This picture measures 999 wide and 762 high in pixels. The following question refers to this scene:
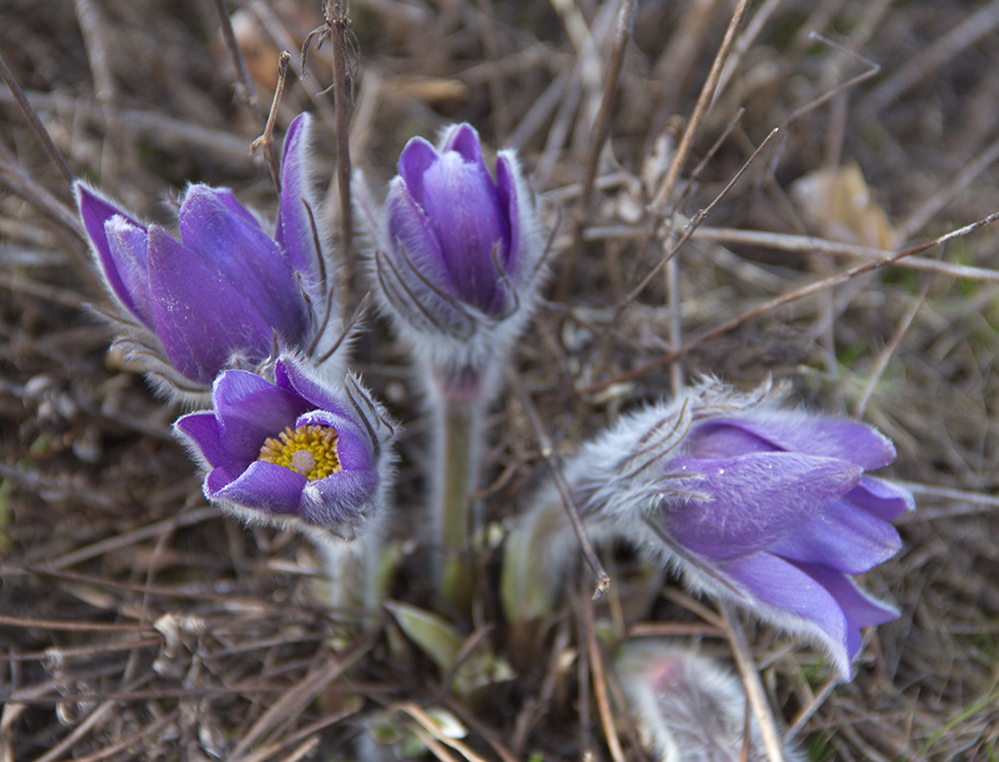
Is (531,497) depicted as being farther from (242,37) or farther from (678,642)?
(242,37)

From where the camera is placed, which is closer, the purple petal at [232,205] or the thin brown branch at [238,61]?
the purple petal at [232,205]

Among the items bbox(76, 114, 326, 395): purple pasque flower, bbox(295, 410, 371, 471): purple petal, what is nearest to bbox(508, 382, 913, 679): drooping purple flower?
bbox(295, 410, 371, 471): purple petal

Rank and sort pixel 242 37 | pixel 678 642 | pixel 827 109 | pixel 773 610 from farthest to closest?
pixel 827 109
pixel 242 37
pixel 678 642
pixel 773 610

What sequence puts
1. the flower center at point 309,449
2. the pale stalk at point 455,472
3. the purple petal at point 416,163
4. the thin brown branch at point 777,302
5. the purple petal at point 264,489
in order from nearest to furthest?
the purple petal at point 264,489
the flower center at point 309,449
the purple petal at point 416,163
the thin brown branch at point 777,302
the pale stalk at point 455,472

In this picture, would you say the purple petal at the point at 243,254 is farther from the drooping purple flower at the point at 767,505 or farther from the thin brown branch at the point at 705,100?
the thin brown branch at the point at 705,100

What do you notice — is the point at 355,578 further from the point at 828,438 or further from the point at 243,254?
the point at 828,438

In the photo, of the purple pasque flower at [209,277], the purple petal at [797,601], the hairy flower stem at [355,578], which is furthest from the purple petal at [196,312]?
the purple petal at [797,601]

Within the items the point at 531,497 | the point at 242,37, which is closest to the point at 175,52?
the point at 242,37
